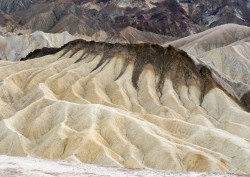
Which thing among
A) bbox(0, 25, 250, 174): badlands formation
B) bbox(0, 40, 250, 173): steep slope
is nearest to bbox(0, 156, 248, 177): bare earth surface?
bbox(0, 25, 250, 174): badlands formation

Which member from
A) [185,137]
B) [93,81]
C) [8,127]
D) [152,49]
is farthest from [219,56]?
[8,127]

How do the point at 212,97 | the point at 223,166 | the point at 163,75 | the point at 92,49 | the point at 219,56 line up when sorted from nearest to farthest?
the point at 223,166 < the point at 212,97 < the point at 163,75 < the point at 92,49 < the point at 219,56

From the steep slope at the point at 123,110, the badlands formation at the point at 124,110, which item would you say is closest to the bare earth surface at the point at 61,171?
the badlands formation at the point at 124,110

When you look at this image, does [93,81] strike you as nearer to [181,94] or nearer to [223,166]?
[181,94]

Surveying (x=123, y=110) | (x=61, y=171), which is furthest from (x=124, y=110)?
(x=61, y=171)

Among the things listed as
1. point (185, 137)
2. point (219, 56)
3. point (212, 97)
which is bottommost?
point (219, 56)

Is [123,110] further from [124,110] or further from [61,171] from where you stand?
[61,171]

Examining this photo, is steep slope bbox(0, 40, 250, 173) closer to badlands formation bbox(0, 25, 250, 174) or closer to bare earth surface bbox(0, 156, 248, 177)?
badlands formation bbox(0, 25, 250, 174)
